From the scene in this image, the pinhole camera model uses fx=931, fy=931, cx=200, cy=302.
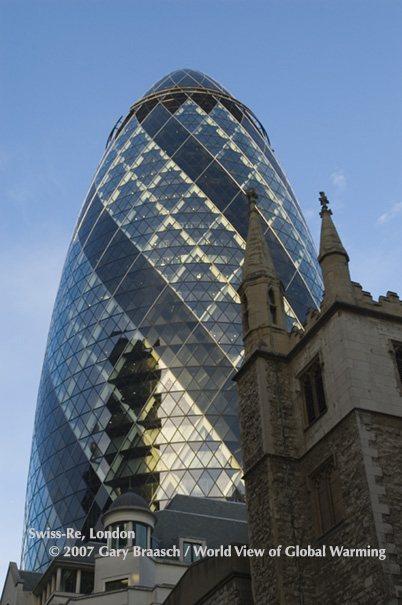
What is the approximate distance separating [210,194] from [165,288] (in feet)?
20.5

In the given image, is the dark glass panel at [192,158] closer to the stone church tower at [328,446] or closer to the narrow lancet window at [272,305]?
the narrow lancet window at [272,305]

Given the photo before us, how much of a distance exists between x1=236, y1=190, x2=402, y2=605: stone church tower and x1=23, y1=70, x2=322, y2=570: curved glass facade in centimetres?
1938

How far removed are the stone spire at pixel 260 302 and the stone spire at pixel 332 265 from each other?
1674 mm

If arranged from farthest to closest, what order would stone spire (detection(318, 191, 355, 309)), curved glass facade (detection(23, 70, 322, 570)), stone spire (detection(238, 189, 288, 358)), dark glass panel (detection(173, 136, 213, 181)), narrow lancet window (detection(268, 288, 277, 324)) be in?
dark glass panel (detection(173, 136, 213, 181))
curved glass facade (detection(23, 70, 322, 570))
narrow lancet window (detection(268, 288, 277, 324))
stone spire (detection(238, 189, 288, 358))
stone spire (detection(318, 191, 355, 309))

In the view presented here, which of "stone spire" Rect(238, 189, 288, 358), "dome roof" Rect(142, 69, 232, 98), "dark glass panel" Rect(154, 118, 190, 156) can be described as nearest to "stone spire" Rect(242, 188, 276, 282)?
"stone spire" Rect(238, 189, 288, 358)

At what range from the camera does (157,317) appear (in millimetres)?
43156

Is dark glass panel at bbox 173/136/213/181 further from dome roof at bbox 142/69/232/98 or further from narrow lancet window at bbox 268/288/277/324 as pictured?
narrow lancet window at bbox 268/288/277/324

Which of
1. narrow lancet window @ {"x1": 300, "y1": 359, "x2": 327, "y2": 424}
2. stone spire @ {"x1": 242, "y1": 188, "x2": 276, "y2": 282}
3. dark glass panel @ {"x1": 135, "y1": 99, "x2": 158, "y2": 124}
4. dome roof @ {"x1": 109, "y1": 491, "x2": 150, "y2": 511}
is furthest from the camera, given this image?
dark glass panel @ {"x1": 135, "y1": 99, "x2": 158, "y2": 124}

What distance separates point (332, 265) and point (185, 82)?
40683 mm

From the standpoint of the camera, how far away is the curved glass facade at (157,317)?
4019 cm

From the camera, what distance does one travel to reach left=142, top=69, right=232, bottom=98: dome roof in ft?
190

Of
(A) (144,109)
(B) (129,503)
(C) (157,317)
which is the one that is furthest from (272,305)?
(A) (144,109)

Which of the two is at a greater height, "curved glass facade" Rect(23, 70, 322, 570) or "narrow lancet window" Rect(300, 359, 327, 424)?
"curved glass facade" Rect(23, 70, 322, 570)

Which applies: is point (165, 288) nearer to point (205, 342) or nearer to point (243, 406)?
point (205, 342)
